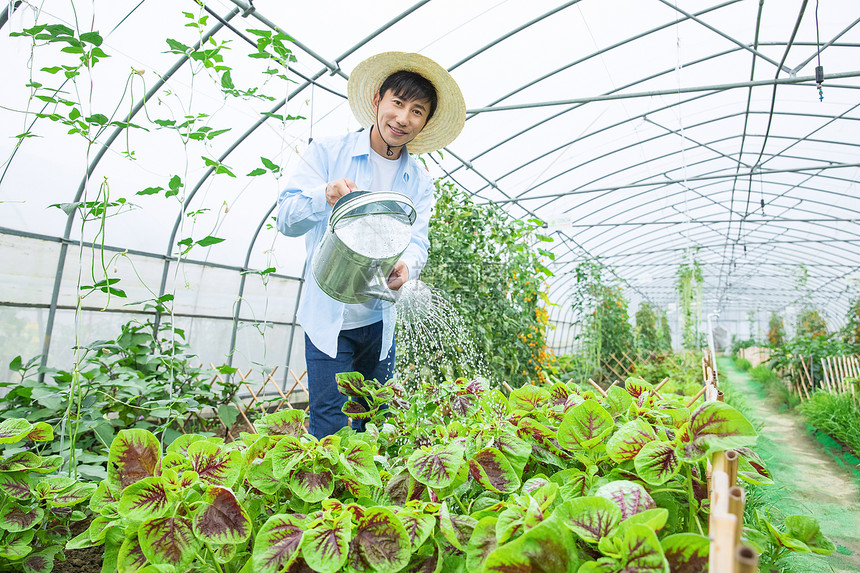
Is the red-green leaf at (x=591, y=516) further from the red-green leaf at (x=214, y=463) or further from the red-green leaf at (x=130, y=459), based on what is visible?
the red-green leaf at (x=130, y=459)

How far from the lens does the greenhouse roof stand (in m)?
2.46

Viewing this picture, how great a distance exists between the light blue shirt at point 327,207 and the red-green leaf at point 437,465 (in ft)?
2.55

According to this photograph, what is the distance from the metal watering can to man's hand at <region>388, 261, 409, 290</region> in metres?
0.02

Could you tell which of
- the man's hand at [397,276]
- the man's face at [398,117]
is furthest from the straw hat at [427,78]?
the man's hand at [397,276]

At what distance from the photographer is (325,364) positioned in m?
1.51

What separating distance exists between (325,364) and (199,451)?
0.90m

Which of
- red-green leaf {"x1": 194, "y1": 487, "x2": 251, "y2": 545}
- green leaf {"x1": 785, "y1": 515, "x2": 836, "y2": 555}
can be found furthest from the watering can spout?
green leaf {"x1": 785, "y1": 515, "x2": 836, "y2": 555}

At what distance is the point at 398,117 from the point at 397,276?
535 mm

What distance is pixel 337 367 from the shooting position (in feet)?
4.97

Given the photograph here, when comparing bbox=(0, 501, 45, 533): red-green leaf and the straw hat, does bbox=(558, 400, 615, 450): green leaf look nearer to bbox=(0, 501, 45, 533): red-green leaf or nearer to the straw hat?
bbox=(0, 501, 45, 533): red-green leaf

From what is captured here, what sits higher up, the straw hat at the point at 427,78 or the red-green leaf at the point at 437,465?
the straw hat at the point at 427,78

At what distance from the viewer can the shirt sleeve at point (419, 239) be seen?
4.71 ft

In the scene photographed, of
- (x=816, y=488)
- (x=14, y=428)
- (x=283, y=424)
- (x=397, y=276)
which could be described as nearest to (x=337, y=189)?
(x=397, y=276)

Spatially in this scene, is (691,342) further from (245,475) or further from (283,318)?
(245,475)
